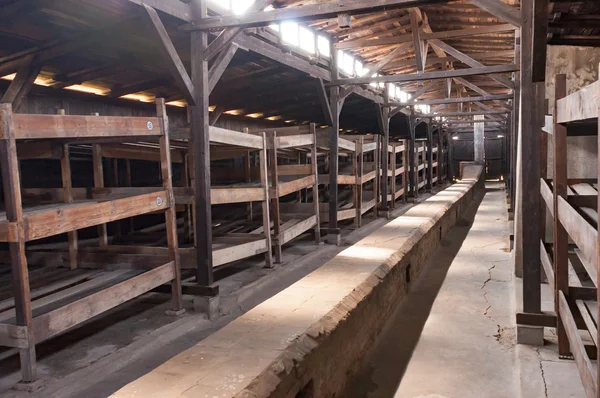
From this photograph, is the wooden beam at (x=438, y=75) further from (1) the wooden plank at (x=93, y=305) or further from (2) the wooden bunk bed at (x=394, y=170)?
(1) the wooden plank at (x=93, y=305)

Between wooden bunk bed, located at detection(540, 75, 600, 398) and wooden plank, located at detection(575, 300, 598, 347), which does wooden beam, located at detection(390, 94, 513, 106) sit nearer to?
wooden bunk bed, located at detection(540, 75, 600, 398)

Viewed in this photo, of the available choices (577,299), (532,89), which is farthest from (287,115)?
(577,299)

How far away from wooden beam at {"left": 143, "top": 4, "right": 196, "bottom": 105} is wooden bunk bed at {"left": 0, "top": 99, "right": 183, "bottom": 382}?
498mm

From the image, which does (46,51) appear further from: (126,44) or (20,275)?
(20,275)

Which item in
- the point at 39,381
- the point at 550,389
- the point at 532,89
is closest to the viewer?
the point at 550,389

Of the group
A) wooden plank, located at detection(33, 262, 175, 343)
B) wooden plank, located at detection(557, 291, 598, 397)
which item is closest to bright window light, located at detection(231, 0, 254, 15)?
wooden plank, located at detection(33, 262, 175, 343)

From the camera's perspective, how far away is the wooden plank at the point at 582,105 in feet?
7.51

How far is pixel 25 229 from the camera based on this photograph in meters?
3.68

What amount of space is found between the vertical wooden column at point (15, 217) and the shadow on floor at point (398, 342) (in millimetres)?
2892

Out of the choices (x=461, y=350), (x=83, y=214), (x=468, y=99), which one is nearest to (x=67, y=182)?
(x=83, y=214)

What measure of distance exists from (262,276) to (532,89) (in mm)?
4761

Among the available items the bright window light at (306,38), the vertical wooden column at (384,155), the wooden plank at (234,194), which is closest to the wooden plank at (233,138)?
the wooden plank at (234,194)

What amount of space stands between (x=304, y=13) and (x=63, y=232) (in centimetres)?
345

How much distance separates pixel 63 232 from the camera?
14.9 ft
